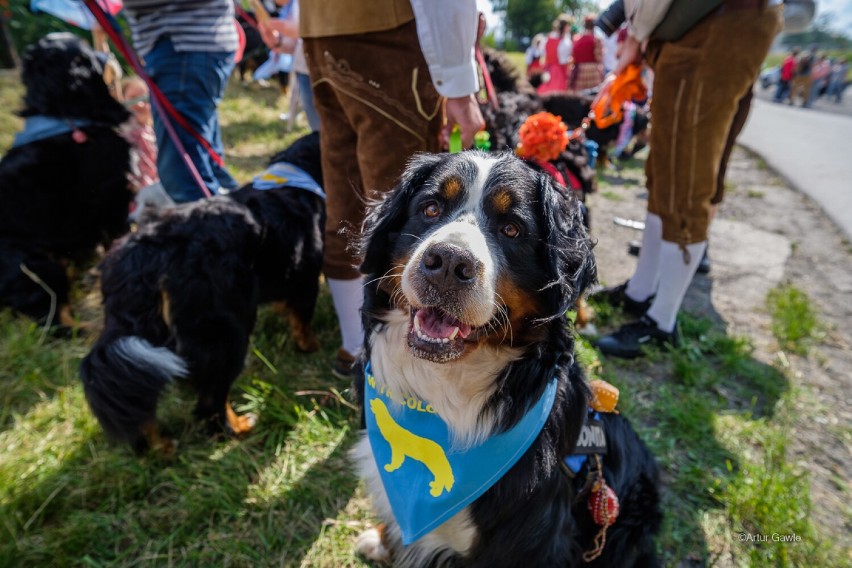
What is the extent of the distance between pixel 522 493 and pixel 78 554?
5.32 ft

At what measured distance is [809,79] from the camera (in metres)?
21.7

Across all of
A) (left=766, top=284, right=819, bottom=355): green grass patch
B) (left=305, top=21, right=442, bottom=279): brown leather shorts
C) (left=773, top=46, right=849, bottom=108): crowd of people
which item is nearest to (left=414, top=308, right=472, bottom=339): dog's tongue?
(left=305, top=21, right=442, bottom=279): brown leather shorts

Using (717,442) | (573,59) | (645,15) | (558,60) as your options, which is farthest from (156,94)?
(558,60)

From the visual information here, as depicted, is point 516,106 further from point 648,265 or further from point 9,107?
point 9,107

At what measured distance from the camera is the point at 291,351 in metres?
2.79

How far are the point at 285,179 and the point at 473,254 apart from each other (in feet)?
5.11

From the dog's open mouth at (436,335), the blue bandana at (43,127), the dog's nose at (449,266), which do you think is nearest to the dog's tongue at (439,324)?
the dog's open mouth at (436,335)

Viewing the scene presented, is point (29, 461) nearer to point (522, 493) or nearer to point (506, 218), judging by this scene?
point (522, 493)

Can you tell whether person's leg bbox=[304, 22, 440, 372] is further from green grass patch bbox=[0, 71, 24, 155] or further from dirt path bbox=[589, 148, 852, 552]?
green grass patch bbox=[0, 71, 24, 155]

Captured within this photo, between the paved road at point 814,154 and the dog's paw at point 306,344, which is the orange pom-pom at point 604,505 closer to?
the dog's paw at point 306,344

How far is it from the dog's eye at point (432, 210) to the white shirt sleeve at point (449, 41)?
53 cm

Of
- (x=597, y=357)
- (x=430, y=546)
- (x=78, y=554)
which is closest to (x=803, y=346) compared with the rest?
(x=597, y=357)

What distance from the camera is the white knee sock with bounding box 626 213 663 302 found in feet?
9.65

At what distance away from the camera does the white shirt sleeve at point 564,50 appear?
966 cm
